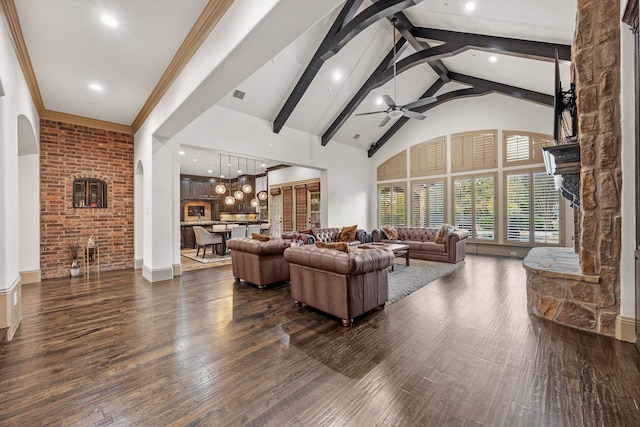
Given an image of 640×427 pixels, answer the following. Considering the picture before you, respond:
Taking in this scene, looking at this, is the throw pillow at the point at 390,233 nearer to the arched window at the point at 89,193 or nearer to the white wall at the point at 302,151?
the white wall at the point at 302,151

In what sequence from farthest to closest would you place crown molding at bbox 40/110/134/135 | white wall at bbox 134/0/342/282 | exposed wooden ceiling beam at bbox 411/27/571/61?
crown molding at bbox 40/110/134/135
exposed wooden ceiling beam at bbox 411/27/571/61
white wall at bbox 134/0/342/282

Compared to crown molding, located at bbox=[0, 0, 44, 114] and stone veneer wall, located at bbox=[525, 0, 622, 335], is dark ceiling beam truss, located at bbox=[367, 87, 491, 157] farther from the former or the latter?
crown molding, located at bbox=[0, 0, 44, 114]

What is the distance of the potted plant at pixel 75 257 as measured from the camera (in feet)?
17.3

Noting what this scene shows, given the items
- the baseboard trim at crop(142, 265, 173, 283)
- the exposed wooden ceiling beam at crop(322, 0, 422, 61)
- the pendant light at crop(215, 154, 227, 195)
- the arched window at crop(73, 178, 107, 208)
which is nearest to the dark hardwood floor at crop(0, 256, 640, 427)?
the baseboard trim at crop(142, 265, 173, 283)

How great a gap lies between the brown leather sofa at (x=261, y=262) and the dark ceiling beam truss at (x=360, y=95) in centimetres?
451

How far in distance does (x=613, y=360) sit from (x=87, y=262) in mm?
7858

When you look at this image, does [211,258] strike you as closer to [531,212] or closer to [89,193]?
[89,193]

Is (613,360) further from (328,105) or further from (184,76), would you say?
(328,105)

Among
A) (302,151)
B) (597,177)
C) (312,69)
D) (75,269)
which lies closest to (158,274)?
(75,269)

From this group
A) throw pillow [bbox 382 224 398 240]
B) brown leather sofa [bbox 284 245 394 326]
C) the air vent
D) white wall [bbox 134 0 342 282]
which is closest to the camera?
white wall [bbox 134 0 342 282]

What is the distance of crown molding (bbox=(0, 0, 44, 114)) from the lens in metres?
2.50

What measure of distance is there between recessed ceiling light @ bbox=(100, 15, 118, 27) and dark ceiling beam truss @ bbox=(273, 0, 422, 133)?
339 centimetres

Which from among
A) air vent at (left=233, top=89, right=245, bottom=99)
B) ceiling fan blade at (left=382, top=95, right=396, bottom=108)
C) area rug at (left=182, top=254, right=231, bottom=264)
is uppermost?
air vent at (left=233, top=89, right=245, bottom=99)

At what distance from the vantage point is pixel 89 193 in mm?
5613
